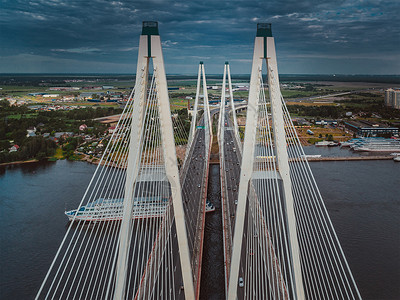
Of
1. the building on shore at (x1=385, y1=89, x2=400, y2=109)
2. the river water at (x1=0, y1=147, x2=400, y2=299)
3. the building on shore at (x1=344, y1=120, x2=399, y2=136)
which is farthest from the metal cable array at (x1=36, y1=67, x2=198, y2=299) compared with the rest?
the building on shore at (x1=385, y1=89, x2=400, y2=109)

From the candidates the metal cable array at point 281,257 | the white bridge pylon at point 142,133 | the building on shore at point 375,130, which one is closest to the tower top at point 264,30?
the metal cable array at point 281,257

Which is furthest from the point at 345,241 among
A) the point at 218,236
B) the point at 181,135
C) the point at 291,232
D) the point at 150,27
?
the point at 181,135

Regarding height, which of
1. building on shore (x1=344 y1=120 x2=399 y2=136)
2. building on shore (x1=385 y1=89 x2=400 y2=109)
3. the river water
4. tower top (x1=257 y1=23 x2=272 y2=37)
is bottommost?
the river water

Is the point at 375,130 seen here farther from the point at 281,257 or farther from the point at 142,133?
the point at 142,133

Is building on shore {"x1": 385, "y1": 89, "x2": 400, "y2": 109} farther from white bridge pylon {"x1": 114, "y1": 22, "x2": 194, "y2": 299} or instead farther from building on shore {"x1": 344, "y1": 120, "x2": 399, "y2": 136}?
white bridge pylon {"x1": 114, "y1": 22, "x2": 194, "y2": 299}

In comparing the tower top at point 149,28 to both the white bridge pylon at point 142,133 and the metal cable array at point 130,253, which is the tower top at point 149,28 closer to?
the white bridge pylon at point 142,133

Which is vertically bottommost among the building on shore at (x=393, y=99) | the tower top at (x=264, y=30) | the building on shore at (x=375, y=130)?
the building on shore at (x=375, y=130)

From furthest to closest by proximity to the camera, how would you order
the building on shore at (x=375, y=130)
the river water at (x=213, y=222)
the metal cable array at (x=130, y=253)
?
the building on shore at (x=375, y=130) → the river water at (x=213, y=222) → the metal cable array at (x=130, y=253)

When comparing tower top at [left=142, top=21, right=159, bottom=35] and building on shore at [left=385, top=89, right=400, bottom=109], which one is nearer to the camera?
tower top at [left=142, top=21, right=159, bottom=35]
